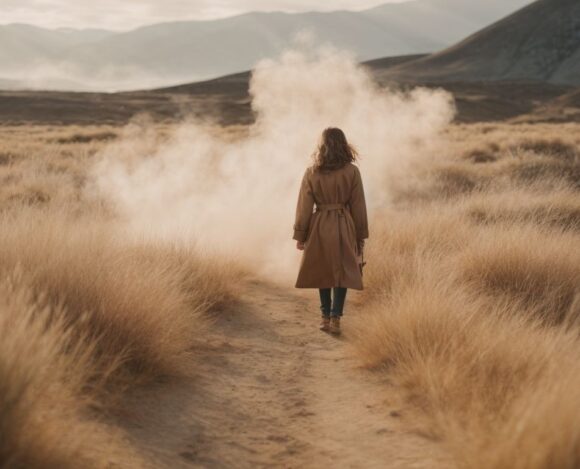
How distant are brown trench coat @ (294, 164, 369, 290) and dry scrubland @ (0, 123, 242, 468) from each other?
1064mm

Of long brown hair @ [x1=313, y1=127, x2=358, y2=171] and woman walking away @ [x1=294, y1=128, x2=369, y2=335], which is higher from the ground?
long brown hair @ [x1=313, y1=127, x2=358, y2=171]

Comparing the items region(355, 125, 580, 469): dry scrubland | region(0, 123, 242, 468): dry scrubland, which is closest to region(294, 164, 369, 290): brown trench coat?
region(355, 125, 580, 469): dry scrubland

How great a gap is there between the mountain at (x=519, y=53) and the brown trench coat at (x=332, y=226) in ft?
336

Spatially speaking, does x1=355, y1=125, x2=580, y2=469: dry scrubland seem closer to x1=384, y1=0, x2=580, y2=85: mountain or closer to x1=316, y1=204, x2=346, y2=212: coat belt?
x1=316, y1=204, x2=346, y2=212: coat belt

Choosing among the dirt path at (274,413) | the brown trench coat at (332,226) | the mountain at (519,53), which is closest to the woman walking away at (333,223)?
the brown trench coat at (332,226)

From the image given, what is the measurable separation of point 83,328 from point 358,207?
288 cm

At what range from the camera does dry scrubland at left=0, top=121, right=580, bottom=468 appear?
9.39ft

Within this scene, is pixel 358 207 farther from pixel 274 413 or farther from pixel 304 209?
pixel 274 413

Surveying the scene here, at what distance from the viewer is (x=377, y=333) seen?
5.05 m

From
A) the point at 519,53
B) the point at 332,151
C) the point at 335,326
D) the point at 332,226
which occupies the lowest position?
the point at 335,326

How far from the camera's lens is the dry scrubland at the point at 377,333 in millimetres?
2863

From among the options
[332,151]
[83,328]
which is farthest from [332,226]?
[83,328]

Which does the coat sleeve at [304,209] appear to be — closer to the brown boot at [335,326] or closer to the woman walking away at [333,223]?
the woman walking away at [333,223]

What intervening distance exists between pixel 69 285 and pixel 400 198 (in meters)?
9.91
